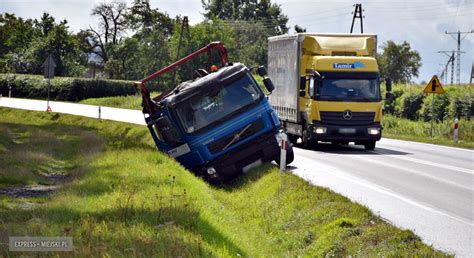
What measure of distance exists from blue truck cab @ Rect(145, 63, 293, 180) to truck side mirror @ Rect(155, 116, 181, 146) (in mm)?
31

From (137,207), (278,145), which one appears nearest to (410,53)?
(278,145)

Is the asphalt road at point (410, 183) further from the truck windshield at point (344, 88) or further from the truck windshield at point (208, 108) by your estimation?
the truck windshield at point (208, 108)

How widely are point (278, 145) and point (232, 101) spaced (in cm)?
154

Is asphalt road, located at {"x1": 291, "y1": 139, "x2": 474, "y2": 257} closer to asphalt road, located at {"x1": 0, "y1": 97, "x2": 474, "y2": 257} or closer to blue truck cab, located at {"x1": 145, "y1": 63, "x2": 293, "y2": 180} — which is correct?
asphalt road, located at {"x1": 0, "y1": 97, "x2": 474, "y2": 257}

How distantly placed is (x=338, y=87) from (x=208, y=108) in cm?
831

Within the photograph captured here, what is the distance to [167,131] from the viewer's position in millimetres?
18578


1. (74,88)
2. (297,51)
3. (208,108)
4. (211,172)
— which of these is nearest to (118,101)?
(74,88)

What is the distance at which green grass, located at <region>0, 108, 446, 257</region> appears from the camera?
8.55 metres

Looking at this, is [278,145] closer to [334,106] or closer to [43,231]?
[334,106]

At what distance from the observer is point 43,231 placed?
28.4 feet

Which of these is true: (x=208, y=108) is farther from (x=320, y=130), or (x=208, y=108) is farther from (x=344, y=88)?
(x=344, y=88)

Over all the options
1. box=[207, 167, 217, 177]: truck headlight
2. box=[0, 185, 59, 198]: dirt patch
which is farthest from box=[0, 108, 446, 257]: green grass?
box=[0, 185, 59, 198]: dirt patch

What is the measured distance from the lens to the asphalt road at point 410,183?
38.5ft

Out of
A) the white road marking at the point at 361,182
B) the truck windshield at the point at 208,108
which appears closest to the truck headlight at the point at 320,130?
the white road marking at the point at 361,182
